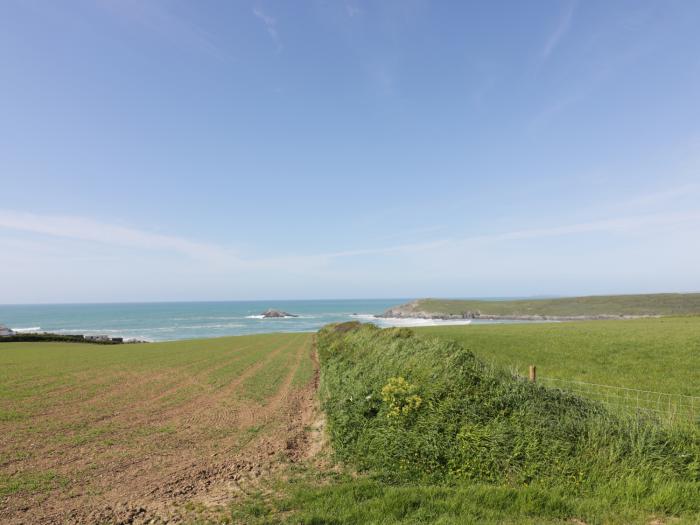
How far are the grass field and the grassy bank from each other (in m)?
3.06

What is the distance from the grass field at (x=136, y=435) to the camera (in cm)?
774

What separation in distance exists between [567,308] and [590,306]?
6.42 metres

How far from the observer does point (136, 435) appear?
40.3ft

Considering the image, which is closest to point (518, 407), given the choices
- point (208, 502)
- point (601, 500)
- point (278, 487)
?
point (601, 500)

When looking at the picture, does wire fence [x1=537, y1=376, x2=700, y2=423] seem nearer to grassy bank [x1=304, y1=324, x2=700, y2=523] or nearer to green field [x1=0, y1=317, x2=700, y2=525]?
green field [x1=0, y1=317, x2=700, y2=525]

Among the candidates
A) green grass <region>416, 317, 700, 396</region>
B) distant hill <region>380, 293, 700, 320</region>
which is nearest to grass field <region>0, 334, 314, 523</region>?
green grass <region>416, 317, 700, 396</region>

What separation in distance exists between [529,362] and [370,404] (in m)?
14.5

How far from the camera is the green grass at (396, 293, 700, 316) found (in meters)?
96.4

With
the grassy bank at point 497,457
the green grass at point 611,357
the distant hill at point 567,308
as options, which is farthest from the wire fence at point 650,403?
the distant hill at point 567,308

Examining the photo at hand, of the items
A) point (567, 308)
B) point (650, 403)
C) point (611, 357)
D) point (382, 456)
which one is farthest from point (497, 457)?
point (567, 308)

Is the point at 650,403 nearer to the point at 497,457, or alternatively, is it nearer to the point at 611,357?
the point at 497,457

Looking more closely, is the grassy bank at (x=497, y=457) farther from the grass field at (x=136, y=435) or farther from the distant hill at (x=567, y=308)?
the distant hill at (x=567, y=308)

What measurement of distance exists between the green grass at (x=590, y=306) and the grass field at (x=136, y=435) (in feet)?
356

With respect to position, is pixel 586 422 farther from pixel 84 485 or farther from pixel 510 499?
pixel 84 485
